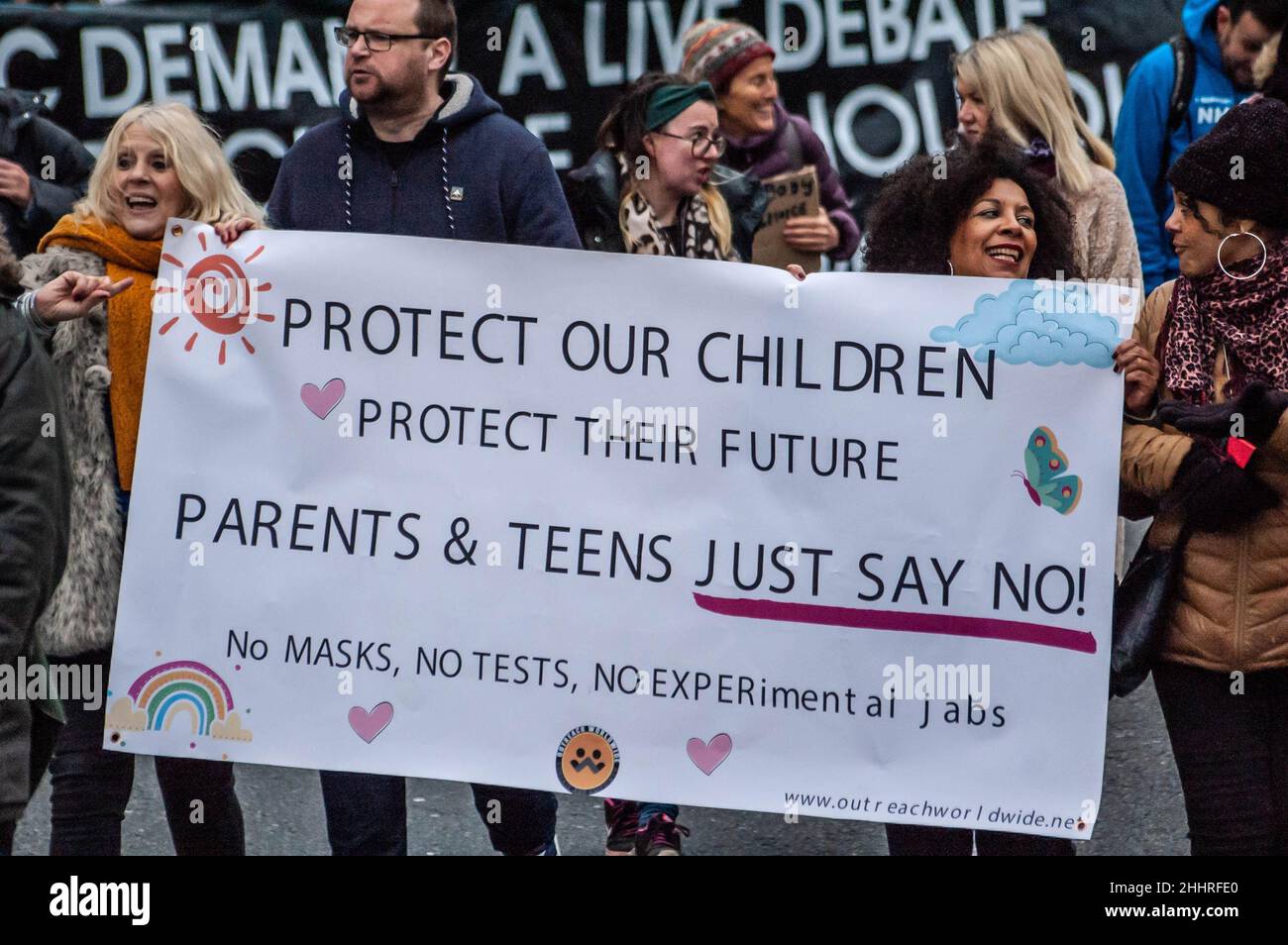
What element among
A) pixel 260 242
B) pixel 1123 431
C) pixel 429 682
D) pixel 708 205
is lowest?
pixel 429 682

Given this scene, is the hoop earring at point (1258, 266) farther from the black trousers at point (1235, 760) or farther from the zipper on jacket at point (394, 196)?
the zipper on jacket at point (394, 196)

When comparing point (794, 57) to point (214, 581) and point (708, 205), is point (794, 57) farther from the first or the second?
point (214, 581)

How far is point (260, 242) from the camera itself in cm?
460

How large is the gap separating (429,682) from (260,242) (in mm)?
1077

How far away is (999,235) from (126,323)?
2.00 m

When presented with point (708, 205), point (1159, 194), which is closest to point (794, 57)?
point (1159, 194)

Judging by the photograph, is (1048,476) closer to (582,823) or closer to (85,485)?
(582,823)

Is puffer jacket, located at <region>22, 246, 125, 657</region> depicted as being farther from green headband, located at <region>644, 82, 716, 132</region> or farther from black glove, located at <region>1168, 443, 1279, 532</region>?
black glove, located at <region>1168, 443, 1279, 532</region>

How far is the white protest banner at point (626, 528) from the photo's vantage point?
14.3ft

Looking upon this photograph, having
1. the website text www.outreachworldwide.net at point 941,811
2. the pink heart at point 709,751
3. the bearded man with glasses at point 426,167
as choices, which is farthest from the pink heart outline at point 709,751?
the bearded man with glasses at point 426,167

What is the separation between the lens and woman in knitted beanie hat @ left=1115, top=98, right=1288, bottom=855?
416 centimetres

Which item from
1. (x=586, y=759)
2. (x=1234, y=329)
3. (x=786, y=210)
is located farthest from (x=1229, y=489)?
(x=786, y=210)
